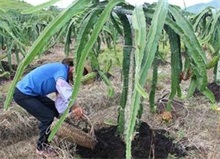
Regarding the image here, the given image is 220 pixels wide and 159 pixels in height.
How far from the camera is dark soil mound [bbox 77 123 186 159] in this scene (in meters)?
3.94

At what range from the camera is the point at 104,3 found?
267 cm

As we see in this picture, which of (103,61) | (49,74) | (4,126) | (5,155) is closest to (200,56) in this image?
(49,74)

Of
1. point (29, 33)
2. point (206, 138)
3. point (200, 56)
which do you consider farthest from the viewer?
point (29, 33)

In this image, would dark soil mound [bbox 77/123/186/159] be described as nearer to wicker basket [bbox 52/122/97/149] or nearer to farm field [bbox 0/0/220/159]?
farm field [bbox 0/0/220/159]

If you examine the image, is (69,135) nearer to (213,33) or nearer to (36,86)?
(36,86)

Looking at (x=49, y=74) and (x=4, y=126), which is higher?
(x=49, y=74)

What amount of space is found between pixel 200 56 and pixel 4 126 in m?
2.91

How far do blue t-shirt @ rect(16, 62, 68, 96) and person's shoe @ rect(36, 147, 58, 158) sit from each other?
580mm

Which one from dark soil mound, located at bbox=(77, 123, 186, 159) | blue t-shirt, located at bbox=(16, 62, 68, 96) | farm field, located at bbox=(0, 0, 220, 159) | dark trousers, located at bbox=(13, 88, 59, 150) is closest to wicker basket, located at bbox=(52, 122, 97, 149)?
farm field, located at bbox=(0, 0, 220, 159)

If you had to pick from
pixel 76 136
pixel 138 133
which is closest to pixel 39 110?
pixel 76 136

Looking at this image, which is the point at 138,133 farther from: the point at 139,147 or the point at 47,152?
the point at 47,152

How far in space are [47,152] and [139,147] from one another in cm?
93

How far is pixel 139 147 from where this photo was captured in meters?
4.01

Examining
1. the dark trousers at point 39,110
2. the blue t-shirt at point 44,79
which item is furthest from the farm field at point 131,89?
the blue t-shirt at point 44,79
